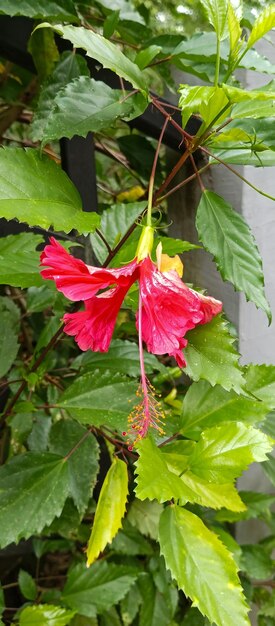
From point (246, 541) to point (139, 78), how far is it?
865mm

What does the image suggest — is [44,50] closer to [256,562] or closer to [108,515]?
[108,515]

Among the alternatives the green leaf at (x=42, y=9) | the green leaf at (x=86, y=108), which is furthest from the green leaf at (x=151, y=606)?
the green leaf at (x=42, y=9)

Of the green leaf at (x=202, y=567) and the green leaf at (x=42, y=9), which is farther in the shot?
the green leaf at (x=42, y=9)

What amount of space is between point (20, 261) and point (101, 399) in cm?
19

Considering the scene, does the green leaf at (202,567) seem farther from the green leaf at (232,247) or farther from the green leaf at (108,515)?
the green leaf at (232,247)

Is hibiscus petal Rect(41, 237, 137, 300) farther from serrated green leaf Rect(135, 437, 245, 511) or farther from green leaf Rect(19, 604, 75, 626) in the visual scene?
green leaf Rect(19, 604, 75, 626)

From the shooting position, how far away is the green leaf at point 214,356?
501mm

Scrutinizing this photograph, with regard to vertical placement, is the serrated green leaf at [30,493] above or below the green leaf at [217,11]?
below

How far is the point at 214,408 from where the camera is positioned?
1.95 feet

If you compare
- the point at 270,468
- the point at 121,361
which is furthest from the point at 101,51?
the point at 270,468

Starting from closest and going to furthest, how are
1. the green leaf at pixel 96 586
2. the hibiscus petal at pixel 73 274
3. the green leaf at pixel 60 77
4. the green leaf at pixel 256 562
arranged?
the hibiscus petal at pixel 73 274 → the green leaf at pixel 60 77 → the green leaf at pixel 96 586 → the green leaf at pixel 256 562

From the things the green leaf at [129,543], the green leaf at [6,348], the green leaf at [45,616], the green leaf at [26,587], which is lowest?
the green leaf at [26,587]

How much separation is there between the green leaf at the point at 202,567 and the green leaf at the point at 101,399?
12 centimetres

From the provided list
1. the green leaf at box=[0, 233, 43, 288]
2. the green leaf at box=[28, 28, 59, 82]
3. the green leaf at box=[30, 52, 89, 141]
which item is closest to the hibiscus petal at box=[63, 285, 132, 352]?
the green leaf at box=[0, 233, 43, 288]
